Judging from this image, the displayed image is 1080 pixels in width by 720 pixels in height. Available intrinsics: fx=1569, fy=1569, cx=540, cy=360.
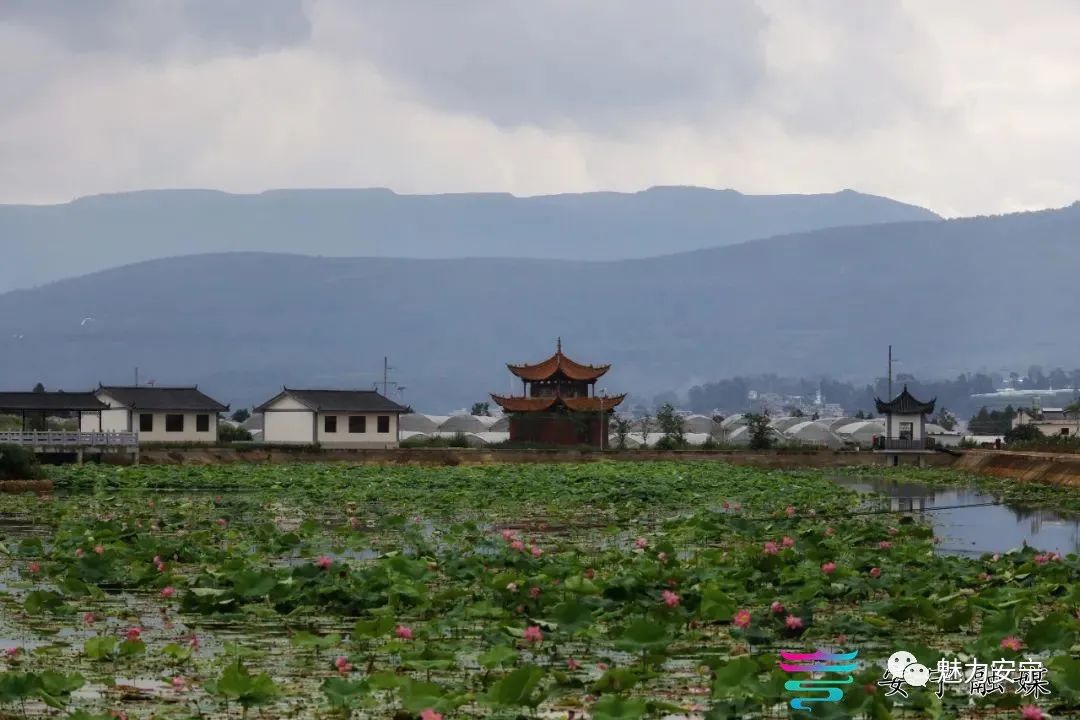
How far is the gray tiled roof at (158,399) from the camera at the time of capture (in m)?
61.1

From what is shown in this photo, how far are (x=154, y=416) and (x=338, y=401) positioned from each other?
8.06 m

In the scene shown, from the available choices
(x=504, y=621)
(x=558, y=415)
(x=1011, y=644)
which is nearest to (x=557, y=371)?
(x=558, y=415)

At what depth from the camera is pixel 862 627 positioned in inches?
455

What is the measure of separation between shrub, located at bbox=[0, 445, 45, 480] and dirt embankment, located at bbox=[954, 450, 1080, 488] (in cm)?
2663

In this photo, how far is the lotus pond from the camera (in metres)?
9.03

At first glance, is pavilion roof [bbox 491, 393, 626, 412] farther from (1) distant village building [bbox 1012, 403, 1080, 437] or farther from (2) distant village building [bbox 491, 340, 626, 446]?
(1) distant village building [bbox 1012, 403, 1080, 437]

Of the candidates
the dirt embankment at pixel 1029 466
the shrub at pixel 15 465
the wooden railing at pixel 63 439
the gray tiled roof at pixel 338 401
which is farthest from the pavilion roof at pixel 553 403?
the shrub at pixel 15 465

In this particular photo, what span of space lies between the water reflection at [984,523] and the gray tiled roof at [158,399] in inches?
1162

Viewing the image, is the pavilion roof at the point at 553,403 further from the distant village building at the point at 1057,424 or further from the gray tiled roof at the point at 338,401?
the distant village building at the point at 1057,424

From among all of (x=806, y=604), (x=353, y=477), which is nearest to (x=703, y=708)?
(x=806, y=604)

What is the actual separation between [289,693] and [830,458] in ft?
179

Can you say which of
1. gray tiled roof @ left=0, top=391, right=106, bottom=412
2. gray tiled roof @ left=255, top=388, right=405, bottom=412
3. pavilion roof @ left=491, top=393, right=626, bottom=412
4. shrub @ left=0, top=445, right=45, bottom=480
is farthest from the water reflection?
gray tiled roof @ left=0, top=391, right=106, bottom=412

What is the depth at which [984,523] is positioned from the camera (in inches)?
1129

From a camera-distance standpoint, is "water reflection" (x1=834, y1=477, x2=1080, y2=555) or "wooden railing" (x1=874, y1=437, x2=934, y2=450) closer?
"water reflection" (x1=834, y1=477, x2=1080, y2=555)
